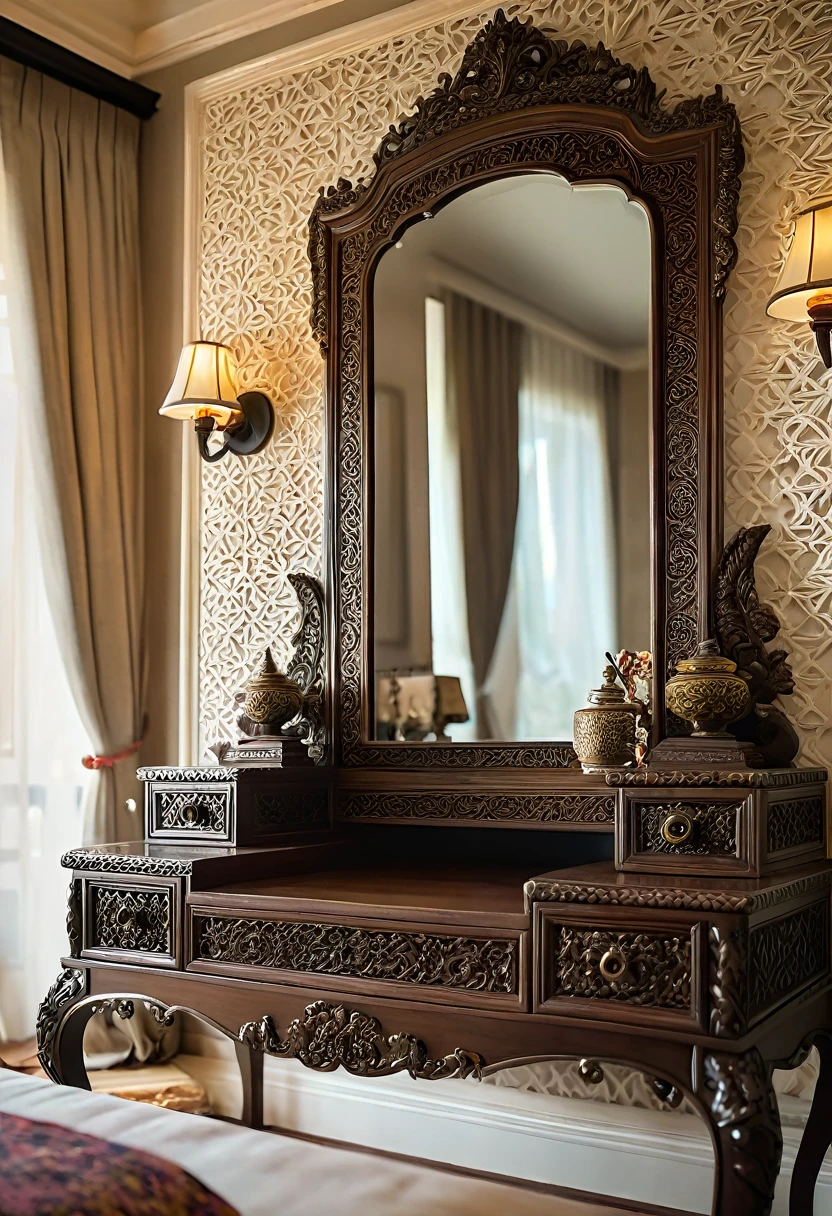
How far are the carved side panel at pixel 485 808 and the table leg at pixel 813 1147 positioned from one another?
23.7 inches

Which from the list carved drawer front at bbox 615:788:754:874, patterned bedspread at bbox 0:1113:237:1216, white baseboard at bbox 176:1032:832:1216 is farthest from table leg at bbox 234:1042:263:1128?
patterned bedspread at bbox 0:1113:237:1216

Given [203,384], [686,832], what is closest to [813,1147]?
[686,832]

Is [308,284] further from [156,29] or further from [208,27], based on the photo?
[156,29]

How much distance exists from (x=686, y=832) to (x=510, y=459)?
1.05 m

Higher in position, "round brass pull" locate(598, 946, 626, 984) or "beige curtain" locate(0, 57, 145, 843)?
"beige curtain" locate(0, 57, 145, 843)

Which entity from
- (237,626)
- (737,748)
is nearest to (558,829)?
(737,748)

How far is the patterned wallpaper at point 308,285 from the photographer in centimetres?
233

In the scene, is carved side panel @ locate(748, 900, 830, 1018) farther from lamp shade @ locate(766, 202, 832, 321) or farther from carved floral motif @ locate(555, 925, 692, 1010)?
lamp shade @ locate(766, 202, 832, 321)

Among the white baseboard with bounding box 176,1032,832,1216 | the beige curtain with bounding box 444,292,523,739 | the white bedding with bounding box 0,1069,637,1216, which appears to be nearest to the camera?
the white bedding with bounding box 0,1069,637,1216

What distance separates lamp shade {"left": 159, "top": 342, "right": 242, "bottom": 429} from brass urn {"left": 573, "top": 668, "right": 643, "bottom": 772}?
1.28m

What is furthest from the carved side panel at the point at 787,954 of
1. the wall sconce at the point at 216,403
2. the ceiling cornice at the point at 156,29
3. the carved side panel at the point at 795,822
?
the ceiling cornice at the point at 156,29

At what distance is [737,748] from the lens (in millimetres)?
1993

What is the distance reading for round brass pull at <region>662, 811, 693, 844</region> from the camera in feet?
6.20

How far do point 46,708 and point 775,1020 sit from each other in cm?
208
